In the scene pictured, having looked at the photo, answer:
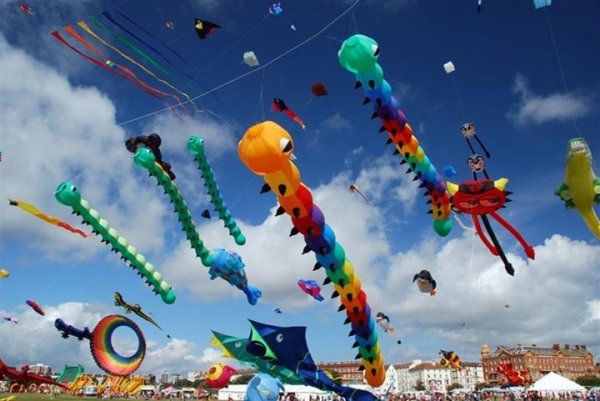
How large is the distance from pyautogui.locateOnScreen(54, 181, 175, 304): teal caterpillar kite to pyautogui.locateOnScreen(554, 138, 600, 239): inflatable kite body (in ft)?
41.4

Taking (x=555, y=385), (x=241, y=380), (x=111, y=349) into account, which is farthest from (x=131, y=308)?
(x=241, y=380)

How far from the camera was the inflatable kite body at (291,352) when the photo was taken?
15.4m

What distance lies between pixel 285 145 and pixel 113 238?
29.7 ft

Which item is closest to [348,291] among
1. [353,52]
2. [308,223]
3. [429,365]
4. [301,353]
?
[308,223]

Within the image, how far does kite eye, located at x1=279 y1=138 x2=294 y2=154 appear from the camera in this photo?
834 cm

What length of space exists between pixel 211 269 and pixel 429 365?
4991 inches

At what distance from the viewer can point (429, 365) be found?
130375 millimetres

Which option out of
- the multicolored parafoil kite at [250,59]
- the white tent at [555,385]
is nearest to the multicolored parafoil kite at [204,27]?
the multicolored parafoil kite at [250,59]

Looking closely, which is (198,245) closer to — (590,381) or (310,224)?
(310,224)

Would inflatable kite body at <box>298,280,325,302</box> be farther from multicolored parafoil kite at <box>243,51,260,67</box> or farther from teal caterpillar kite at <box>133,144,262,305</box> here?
multicolored parafoil kite at <box>243,51,260,67</box>

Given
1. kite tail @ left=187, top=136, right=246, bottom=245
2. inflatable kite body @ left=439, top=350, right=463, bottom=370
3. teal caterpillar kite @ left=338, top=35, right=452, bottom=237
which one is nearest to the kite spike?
teal caterpillar kite @ left=338, top=35, right=452, bottom=237

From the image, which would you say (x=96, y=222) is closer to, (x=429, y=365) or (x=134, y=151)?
(x=134, y=151)

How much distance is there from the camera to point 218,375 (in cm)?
1747

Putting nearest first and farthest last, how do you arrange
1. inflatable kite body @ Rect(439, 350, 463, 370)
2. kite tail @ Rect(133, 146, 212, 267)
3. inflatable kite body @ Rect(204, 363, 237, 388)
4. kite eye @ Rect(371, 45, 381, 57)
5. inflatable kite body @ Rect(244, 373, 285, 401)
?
1. kite eye @ Rect(371, 45, 381, 57)
2. inflatable kite body @ Rect(244, 373, 285, 401)
3. kite tail @ Rect(133, 146, 212, 267)
4. inflatable kite body @ Rect(204, 363, 237, 388)
5. inflatable kite body @ Rect(439, 350, 463, 370)
